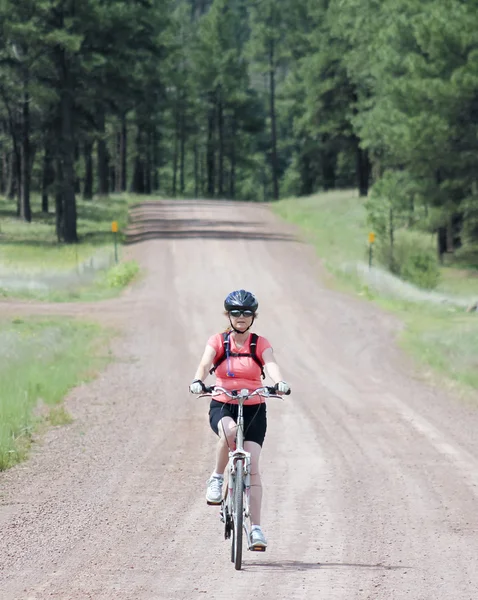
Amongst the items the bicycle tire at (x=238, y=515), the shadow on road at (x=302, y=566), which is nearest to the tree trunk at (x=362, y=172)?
the shadow on road at (x=302, y=566)

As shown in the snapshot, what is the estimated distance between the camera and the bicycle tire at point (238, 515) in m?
7.80

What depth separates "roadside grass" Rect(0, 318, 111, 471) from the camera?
14.1 m

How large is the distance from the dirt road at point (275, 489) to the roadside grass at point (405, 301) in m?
0.93

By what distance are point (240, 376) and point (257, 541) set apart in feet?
4.22

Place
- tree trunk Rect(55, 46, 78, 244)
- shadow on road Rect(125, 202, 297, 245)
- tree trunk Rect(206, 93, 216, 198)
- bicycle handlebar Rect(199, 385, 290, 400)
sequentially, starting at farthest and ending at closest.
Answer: tree trunk Rect(206, 93, 216, 198)
shadow on road Rect(125, 202, 297, 245)
tree trunk Rect(55, 46, 78, 244)
bicycle handlebar Rect(199, 385, 290, 400)

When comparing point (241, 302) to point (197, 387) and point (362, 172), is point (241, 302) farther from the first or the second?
point (362, 172)

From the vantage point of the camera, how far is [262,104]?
363ft

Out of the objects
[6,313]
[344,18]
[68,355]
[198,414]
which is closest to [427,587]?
[198,414]

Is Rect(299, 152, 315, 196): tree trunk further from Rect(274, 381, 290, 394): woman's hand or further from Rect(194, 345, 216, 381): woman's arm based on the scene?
Rect(274, 381, 290, 394): woman's hand

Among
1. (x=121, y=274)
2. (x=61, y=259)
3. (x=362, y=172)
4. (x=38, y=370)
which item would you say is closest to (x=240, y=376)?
(x=38, y=370)

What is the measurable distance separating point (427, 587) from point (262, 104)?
347ft

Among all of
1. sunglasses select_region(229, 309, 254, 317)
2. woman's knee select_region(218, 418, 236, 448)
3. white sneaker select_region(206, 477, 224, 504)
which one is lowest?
white sneaker select_region(206, 477, 224, 504)

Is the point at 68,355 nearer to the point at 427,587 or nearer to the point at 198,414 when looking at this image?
the point at 198,414

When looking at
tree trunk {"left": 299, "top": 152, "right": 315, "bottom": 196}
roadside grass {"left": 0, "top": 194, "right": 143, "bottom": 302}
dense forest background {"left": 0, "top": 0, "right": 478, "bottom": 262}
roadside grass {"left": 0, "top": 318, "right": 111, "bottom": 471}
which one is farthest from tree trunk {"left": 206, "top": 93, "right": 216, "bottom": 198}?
roadside grass {"left": 0, "top": 318, "right": 111, "bottom": 471}
